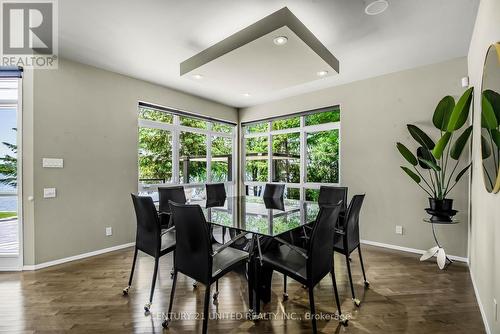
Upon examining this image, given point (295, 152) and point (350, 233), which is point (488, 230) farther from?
point (295, 152)

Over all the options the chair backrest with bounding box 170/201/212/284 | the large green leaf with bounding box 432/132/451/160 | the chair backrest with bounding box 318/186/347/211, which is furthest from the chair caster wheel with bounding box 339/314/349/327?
the large green leaf with bounding box 432/132/451/160

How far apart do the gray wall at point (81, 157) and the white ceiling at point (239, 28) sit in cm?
42

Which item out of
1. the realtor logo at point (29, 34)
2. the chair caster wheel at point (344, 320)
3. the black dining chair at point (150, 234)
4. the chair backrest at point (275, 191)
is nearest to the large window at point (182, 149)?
the realtor logo at point (29, 34)

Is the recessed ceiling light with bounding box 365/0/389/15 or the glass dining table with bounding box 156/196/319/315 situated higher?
the recessed ceiling light with bounding box 365/0/389/15

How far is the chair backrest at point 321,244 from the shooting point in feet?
5.65

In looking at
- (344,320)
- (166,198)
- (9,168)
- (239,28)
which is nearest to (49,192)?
(9,168)

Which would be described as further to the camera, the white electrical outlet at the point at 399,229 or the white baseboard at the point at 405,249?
the white electrical outlet at the point at 399,229

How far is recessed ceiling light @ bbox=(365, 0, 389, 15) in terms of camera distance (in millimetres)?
2163

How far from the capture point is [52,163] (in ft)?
10.5

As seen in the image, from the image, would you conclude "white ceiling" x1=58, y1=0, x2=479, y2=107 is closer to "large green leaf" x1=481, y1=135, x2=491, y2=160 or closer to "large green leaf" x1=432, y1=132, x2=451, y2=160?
"large green leaf" x1=432, y1=132, x2=451, y2=160

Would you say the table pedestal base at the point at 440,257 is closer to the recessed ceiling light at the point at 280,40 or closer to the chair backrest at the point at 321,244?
the chair backrest at the point at 321,244

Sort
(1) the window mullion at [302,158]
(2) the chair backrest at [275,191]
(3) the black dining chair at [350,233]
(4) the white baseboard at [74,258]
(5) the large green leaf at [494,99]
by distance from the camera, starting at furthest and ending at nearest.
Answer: (1) the window mullion at [302,158]
(2) the chair backrest at [275,191]
(4) the white baseboard at [74,258]
(3) the black dining chair at [350,233]
(5) the large green leaf at [494,99]

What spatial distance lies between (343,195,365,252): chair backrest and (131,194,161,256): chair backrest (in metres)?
1.79

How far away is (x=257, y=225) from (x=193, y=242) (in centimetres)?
64
